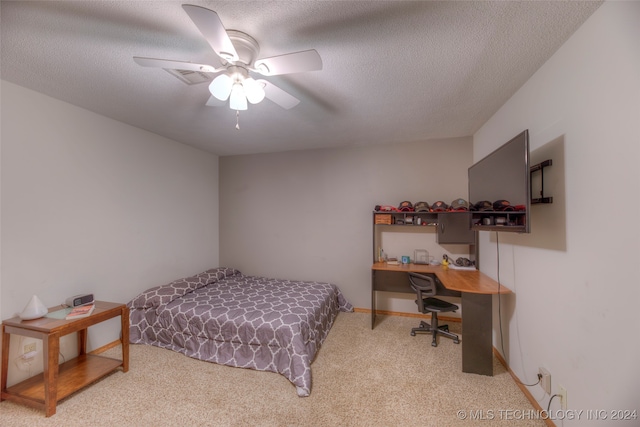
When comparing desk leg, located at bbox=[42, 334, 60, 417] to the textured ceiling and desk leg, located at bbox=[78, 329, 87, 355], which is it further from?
the textured ceiling

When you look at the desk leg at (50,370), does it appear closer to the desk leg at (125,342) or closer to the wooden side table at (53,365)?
the wooden side table at (53,365)

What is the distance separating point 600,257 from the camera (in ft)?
4.12

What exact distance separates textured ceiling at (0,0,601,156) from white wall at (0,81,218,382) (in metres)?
0.32

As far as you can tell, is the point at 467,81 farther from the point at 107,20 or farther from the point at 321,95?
the point at 107,20

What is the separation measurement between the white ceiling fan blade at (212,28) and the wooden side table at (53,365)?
2269 millimetres

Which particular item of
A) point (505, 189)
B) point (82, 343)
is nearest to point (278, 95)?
point (505, 189)

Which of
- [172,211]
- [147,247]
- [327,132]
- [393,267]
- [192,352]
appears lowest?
[192,352]

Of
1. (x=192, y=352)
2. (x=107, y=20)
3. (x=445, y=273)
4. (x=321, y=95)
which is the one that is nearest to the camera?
(x=107, y=20)

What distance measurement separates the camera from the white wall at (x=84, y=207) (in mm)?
2025

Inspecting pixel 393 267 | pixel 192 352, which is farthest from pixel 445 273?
pixel 192 352

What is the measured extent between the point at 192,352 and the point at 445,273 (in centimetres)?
289

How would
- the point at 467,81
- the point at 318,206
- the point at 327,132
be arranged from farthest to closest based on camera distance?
the point at 318,206, the point at 327,132, the point at 467,81

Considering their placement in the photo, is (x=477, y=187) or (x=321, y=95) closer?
(x=321, y=95)

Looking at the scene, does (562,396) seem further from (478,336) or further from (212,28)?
(212,28)
